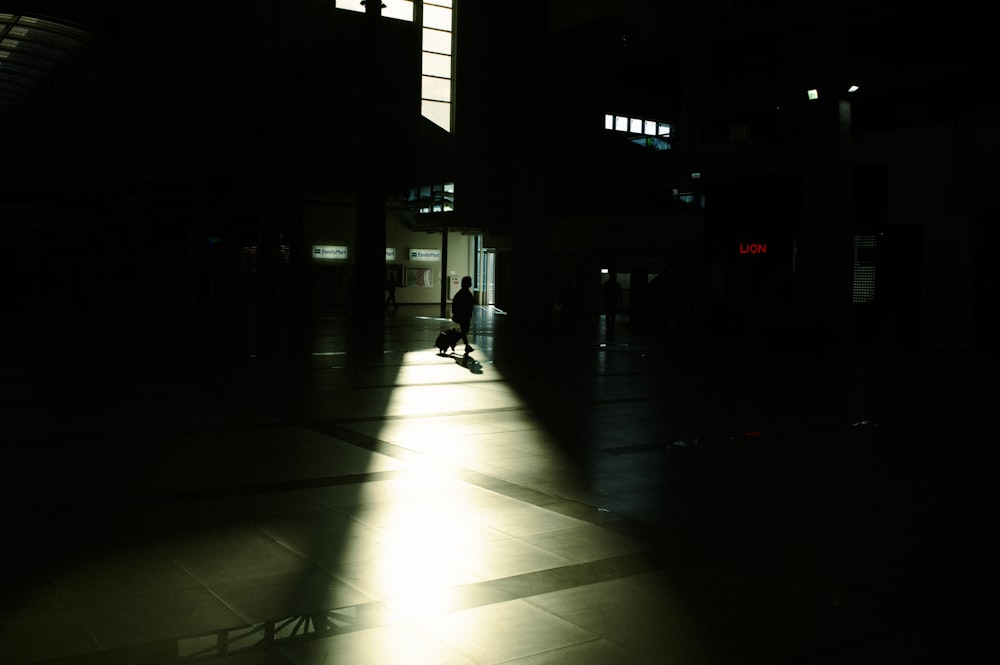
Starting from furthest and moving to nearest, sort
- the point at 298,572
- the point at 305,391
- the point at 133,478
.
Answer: the point at 305,391 → the point at 133,478 → the point at 298,572

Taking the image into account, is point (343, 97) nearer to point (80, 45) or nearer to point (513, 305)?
point (80, 45)

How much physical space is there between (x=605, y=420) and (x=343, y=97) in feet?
98.1

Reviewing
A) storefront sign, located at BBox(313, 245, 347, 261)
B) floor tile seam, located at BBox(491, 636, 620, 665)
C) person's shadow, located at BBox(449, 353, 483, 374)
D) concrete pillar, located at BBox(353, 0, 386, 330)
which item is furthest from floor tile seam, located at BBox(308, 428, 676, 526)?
storefront sign, located at BBox(313, 245, 347, 261)

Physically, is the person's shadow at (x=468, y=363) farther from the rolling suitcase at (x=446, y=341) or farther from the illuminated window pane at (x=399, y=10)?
the illuminated window pane at (x=399, y=10)

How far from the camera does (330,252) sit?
49.0 metres

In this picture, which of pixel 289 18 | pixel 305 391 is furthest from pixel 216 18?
pixel 305 391

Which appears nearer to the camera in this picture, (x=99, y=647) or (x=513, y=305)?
(x=99, y=647)

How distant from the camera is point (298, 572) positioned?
5074 millimetres

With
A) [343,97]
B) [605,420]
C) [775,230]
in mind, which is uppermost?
[343,97]

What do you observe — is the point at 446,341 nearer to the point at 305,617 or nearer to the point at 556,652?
the point at 305,617

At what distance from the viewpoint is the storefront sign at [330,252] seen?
1909 inches

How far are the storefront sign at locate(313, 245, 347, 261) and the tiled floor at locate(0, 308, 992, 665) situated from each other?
119 ft

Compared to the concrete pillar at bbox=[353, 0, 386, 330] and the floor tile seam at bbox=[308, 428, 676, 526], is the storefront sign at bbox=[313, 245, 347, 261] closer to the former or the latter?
the concrete pillar at bbox=[353, 0, 386, 330]

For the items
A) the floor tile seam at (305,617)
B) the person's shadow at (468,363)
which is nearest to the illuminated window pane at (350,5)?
the person's shadow at (468,363)
